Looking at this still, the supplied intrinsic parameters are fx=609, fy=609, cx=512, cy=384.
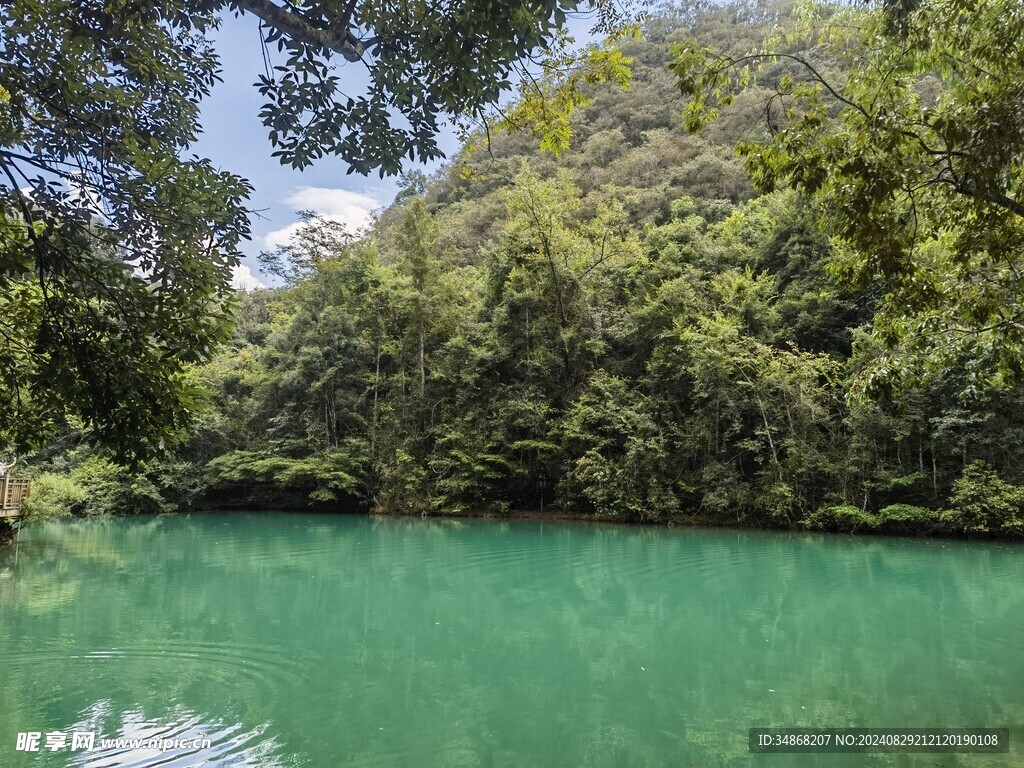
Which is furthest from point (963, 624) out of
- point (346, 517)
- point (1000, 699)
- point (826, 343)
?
point (346, 517)

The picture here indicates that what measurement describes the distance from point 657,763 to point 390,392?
17.3 m

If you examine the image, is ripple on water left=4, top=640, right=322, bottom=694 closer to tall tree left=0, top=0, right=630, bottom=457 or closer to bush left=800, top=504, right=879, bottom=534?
tall tree left=0, top=0, right=630, bottom=457

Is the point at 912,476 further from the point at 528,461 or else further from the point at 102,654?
the point at 102,654

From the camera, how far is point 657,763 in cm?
311

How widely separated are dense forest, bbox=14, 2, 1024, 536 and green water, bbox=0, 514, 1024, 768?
330 cm

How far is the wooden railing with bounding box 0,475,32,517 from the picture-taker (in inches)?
405

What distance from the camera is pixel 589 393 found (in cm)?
1647

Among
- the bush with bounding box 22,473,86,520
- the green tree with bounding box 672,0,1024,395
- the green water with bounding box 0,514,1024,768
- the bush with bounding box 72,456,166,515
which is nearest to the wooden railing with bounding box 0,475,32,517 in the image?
the bush with bounding box 22,473,86,520

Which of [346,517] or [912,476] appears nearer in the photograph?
[912,476]

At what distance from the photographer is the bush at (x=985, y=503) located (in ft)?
36.4

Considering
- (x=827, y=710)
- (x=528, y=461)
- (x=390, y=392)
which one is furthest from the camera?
(x=390, y=392)

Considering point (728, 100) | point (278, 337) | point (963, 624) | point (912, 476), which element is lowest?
point (963, 624)

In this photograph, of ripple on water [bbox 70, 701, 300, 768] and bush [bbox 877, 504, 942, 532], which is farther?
bush [bbox 877, 504, 942, 532]

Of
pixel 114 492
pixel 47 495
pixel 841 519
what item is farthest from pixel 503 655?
pixel 114 492
